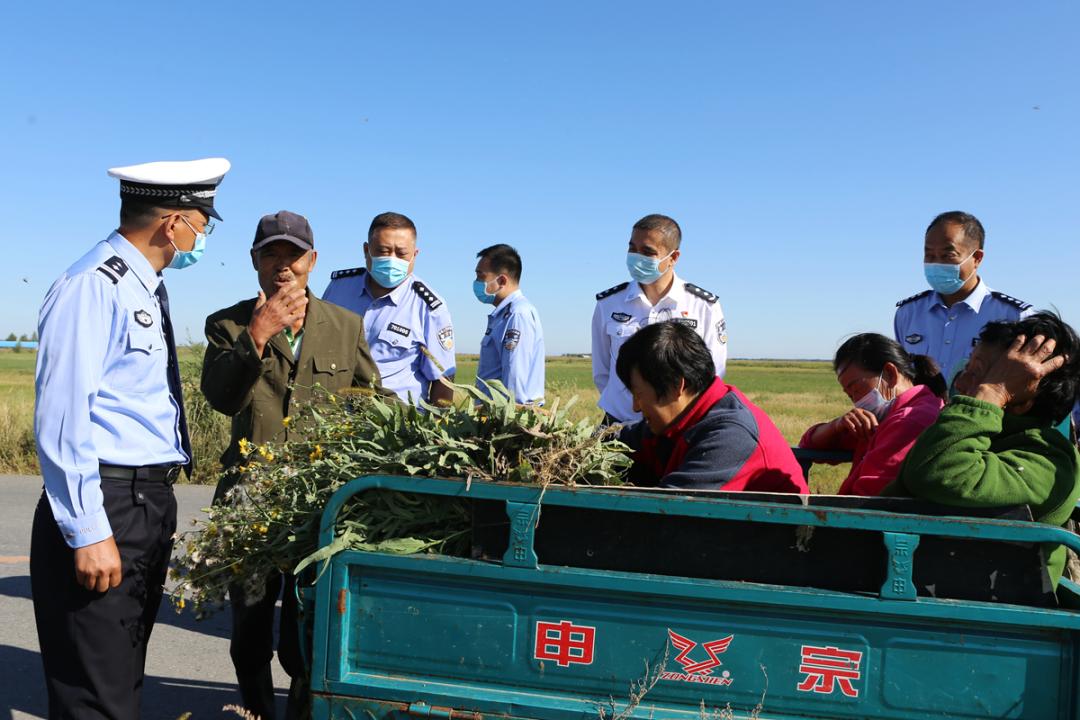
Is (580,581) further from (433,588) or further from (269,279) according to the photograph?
(269,279)

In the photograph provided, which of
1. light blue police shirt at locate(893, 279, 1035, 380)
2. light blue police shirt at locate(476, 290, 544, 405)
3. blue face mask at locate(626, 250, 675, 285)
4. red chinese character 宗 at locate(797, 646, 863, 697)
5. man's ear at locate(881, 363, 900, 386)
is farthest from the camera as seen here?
light blue police shirt at locate(476, 290, 544, 405)

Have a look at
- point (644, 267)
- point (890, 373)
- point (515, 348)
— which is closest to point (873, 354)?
point (890, 373)

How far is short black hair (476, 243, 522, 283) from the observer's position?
6.54 m

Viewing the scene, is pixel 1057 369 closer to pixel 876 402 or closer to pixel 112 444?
pixel 876 402

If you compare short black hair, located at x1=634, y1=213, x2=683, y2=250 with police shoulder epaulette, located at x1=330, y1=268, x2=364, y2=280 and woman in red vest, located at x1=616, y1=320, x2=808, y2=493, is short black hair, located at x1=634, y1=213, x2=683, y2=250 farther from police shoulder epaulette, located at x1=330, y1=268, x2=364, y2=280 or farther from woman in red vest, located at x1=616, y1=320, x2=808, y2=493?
woman in red vest, located at x1=616, y1=320, x2=808, y2=493

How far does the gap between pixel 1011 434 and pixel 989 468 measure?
36 cm

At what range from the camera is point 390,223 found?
5742 millimetres

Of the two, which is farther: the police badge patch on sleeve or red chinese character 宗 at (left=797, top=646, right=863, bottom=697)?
the police badge patch on sleeve

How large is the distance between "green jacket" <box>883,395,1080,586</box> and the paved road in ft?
11.0

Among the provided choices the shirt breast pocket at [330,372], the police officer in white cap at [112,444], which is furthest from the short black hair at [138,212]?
the shirt breast pocket at [330,372]

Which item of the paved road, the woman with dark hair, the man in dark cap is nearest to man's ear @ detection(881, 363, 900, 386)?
the woman with dark hair

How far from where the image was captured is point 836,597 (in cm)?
242

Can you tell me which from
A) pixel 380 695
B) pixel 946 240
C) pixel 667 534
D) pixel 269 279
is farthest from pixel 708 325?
pixel 380 695

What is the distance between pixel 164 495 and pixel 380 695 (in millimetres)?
1120
